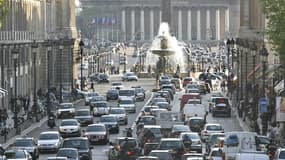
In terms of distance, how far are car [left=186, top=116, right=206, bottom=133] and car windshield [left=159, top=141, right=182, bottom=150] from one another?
42.8 ft

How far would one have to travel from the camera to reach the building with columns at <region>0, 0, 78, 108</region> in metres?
85.6

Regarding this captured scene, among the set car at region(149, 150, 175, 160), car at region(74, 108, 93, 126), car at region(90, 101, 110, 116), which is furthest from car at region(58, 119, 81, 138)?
car at region(149, 150, 175, 160)

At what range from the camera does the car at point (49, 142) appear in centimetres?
5488

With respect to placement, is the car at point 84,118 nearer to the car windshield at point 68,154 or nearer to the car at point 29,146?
the car at point 29,146

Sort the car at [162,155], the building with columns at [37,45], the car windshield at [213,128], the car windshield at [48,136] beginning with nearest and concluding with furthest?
1. the car at [162,155]
2. the car windshield at [48,136]
3. the car windshield at [213,128]
4. the building with columns at [37,45]

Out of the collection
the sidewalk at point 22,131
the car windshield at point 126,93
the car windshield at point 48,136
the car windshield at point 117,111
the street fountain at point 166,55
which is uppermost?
the street fountain at point 166,55

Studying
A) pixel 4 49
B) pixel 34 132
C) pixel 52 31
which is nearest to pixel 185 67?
pixel 52 31

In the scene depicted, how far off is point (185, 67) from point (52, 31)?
33850mm

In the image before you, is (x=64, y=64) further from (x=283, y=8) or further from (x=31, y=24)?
(x=283, y=8)

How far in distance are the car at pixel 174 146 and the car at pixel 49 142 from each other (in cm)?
661

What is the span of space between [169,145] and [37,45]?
4272 centimetres

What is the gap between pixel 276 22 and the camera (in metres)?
58.0

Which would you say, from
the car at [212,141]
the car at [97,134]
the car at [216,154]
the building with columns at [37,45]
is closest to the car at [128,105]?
the building with columns at [37,45]

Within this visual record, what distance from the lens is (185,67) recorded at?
146m
